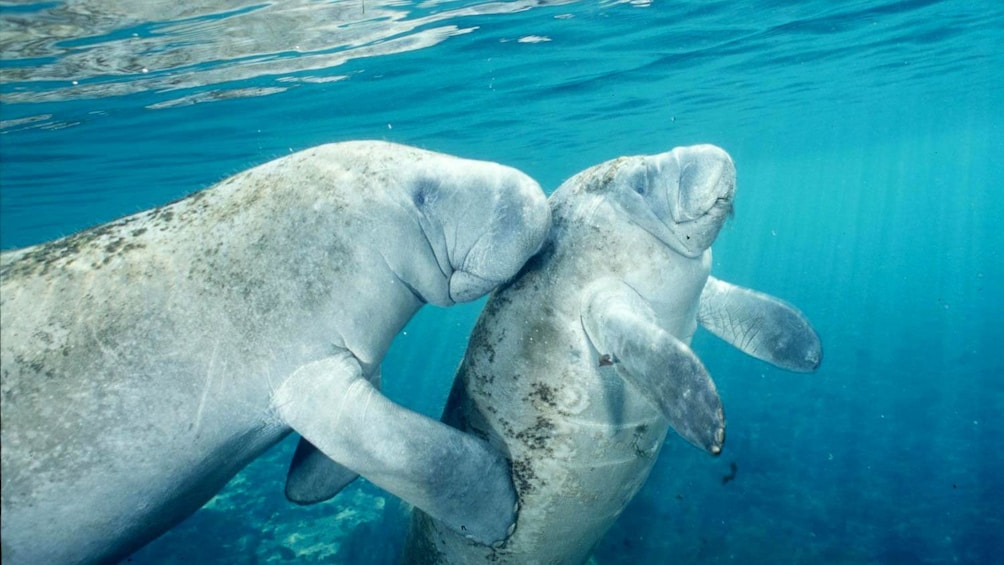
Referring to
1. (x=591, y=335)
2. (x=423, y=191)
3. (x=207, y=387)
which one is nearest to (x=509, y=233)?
(x=423, y=191)

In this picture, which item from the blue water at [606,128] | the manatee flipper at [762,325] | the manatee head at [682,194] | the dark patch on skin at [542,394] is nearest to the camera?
the manatee head at [682,194]

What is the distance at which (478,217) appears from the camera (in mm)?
2812

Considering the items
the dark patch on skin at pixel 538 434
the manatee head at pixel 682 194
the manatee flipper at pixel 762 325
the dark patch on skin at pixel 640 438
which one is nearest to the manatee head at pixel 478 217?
the manatee head at pixel 682 194

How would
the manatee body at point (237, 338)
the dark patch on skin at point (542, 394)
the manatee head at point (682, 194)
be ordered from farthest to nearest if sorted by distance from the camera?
the dark patch on skin at point (542, 394)
the manatee head at point (682, 194)
the manatee body at point (237, 338)

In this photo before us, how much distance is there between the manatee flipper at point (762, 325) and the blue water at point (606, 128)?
0.48 m

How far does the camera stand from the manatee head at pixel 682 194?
10.2 feet

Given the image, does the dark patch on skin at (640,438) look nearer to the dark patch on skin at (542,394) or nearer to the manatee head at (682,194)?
the dark patch on skin at (542,394)

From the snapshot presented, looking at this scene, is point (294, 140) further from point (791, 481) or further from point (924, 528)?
point (924, 528)

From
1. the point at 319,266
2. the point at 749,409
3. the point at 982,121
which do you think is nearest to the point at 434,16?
the point at 319,266

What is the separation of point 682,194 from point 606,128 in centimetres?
2072

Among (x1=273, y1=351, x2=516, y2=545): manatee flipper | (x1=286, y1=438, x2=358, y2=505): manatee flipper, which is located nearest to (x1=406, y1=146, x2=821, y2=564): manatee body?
(x1=273, y1=351, x2=516, y2=545): manatee flipper

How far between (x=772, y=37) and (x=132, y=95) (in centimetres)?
1413

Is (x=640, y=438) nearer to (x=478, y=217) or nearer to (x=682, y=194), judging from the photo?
(x=682, y=194)

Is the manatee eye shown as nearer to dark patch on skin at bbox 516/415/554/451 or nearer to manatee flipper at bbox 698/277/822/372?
dark patch on skin at bbox 516/415/554/451
